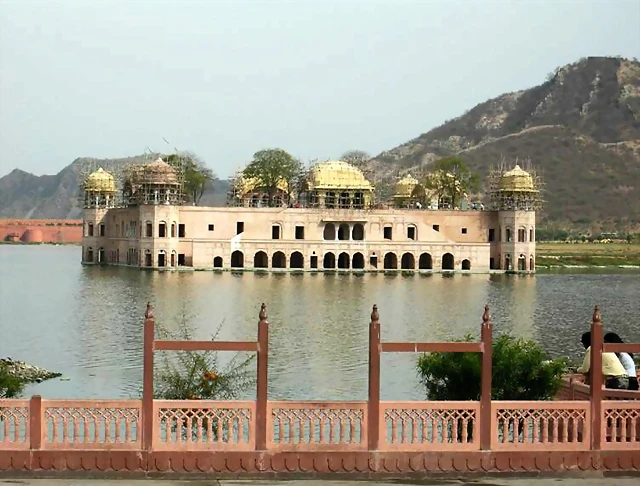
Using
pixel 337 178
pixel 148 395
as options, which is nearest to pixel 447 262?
pixel 337 178

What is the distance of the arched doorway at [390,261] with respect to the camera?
203 ft

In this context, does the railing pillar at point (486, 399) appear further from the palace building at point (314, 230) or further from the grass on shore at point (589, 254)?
the grass on shore at point (589, 254)

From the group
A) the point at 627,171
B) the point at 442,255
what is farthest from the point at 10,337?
the point at 627,171

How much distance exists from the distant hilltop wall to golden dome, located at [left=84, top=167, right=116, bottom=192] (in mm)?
65923

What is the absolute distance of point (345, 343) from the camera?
81.4ft

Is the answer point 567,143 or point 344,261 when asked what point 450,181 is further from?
point 567,143

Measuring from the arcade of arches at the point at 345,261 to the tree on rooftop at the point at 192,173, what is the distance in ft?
35.5

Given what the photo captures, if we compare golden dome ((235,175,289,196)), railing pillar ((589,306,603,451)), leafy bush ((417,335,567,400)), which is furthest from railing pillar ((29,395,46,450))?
golden dome ((235,175,289,196))

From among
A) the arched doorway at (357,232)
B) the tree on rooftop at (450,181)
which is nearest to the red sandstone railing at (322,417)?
the arched doorway at (357,232)

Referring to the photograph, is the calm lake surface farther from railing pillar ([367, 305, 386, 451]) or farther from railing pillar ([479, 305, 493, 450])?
railing pillar ([367, 305, 386, 451])

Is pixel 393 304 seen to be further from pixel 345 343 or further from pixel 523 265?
pixel 523 265

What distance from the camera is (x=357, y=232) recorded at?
2488 inches

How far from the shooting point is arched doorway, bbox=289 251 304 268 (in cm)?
6044

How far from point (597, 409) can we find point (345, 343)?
15420 mm
